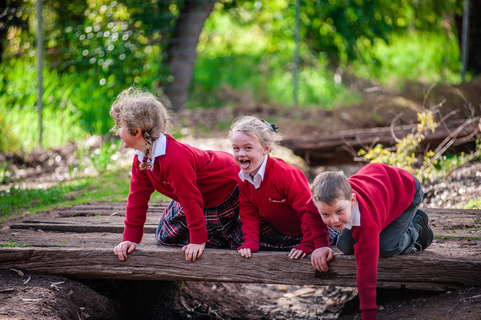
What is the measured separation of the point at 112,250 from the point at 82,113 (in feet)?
16.7

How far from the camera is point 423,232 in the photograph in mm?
2969

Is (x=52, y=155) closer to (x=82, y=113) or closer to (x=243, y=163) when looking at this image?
(x=82, y=113)

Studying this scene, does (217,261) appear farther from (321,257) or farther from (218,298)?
(218,298)

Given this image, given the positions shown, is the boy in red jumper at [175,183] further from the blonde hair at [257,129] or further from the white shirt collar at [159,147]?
the blonde hair at [257,129]

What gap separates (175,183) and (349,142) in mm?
3646

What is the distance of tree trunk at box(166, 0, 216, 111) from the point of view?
349 inches

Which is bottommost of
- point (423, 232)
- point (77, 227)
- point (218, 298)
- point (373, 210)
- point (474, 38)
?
point (218, 298)

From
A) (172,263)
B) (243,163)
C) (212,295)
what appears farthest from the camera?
(212,295)

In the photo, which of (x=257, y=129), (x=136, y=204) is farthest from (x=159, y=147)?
(x=257, y=129)

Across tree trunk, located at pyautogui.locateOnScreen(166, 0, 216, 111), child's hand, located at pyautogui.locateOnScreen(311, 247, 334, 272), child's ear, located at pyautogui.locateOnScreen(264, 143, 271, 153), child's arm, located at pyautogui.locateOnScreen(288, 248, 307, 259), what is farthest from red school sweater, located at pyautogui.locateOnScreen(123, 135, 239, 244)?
tree trunk, located at pyautogui.locateOnScreen(166, 0, 216, 111)

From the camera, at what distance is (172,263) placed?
3.19 meters

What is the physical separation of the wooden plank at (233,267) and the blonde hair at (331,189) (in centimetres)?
65

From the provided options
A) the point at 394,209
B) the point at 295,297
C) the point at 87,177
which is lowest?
the point at 295,297

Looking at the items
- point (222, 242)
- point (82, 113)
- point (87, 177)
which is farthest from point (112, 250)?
point (82, 113)
